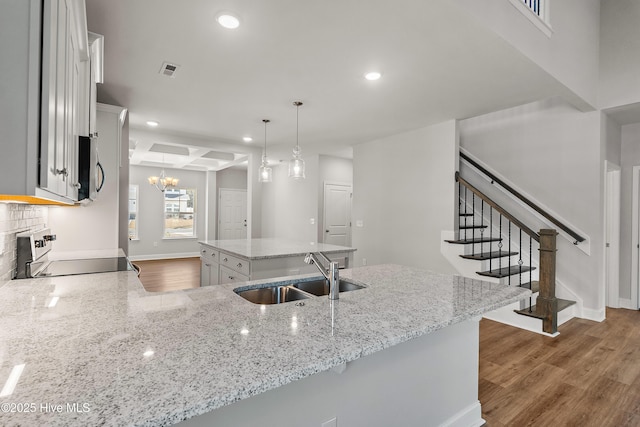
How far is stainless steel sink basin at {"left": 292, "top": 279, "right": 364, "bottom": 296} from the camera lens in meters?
1.93

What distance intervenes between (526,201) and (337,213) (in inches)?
150

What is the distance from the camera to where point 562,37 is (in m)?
3.07

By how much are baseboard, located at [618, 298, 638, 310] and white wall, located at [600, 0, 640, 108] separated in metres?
2.70

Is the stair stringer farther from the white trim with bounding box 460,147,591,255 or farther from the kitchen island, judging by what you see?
the kitchen island

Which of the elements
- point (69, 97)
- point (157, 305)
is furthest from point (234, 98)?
point (157, 305)

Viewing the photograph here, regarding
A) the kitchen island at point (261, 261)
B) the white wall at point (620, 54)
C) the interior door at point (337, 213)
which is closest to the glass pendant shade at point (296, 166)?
the kitchen island at point (261, 261)

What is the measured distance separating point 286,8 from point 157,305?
1.84 m

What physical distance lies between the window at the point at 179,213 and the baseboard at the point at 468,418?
8446mm

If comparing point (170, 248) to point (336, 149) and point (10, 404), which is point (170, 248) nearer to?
point (336, 149)

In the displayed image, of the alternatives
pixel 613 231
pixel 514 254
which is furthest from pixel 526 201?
pixel 613 231

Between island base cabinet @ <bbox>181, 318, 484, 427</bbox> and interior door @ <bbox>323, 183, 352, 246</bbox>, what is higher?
interior door @ <bbox>323, 183, 352, 246</bbox>

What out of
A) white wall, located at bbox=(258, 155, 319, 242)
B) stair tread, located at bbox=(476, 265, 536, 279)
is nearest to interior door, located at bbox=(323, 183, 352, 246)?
white wall, located at bbox=(258, 155, 319, 242)

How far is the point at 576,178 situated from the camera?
3.89 m

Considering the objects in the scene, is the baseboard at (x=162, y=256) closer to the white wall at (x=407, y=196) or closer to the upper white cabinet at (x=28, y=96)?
the white wall at (x=407, y=196)
